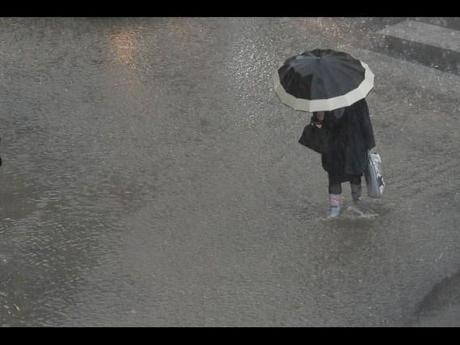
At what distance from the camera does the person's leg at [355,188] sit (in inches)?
284

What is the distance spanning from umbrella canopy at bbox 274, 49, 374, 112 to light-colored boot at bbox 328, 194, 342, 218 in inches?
46.5

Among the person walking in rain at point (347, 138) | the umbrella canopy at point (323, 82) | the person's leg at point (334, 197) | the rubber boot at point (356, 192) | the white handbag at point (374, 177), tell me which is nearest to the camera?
the umbrella canopy at point (323, 82)

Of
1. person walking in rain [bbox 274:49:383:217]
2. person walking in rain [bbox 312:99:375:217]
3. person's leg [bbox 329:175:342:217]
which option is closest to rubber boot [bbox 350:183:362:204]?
person walking in rain [bbox 274:49:383:217]

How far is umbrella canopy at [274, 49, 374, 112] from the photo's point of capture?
637 centimetres

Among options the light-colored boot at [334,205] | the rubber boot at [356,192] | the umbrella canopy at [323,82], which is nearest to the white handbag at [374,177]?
the rubber boot at [356,192]

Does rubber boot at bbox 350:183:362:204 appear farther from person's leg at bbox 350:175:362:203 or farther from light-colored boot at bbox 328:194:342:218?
light-colored boot at bbox 328:194:342:218

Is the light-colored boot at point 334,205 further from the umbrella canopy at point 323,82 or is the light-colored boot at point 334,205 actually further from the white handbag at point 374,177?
the umbrella canopy at point 323,82

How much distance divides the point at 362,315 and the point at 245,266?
1162mm

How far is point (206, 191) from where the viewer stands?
308 inches

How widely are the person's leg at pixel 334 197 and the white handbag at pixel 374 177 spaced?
0.28m

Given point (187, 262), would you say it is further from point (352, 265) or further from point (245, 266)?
point (352, 265)

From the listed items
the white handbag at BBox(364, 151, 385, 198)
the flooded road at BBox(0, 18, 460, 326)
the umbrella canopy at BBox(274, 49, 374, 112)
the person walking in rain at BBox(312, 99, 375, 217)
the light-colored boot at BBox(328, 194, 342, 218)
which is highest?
the umbrella canopy at BBox(274, 49, 374, 112)
